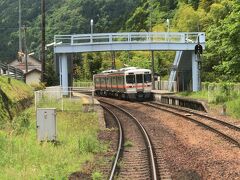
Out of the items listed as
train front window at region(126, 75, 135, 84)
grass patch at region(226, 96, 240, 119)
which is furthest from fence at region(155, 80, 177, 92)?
grass patch at region(226, 96, 240, 119)

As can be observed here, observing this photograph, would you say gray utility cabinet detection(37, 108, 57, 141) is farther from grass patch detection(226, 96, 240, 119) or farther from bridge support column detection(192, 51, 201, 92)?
bridge support column detection(192, 51, 201, 92)

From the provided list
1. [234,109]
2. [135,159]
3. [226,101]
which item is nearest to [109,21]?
[226,101]

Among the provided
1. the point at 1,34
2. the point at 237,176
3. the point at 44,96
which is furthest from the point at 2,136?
the point at 1,34

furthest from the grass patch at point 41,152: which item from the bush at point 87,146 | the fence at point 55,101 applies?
the fence at point 55,101

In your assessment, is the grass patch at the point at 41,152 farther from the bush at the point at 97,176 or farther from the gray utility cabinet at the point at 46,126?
the bush at the point at 97,176

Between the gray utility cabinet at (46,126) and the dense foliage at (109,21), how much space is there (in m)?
37.9

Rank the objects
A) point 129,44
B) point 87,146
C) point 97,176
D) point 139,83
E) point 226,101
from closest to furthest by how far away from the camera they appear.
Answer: point 97,176 < point 87,146 < point 226,101 < point 129,44 < point 139,83

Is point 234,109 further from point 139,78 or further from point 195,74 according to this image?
point 139,78

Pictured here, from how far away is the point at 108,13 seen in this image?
142 metres

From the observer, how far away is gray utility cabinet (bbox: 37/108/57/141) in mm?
15344

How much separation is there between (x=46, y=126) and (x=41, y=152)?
2.04 meters

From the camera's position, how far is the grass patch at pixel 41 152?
35.6 ft

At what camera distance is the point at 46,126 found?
15398mm

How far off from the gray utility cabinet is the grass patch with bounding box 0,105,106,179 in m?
0.31
